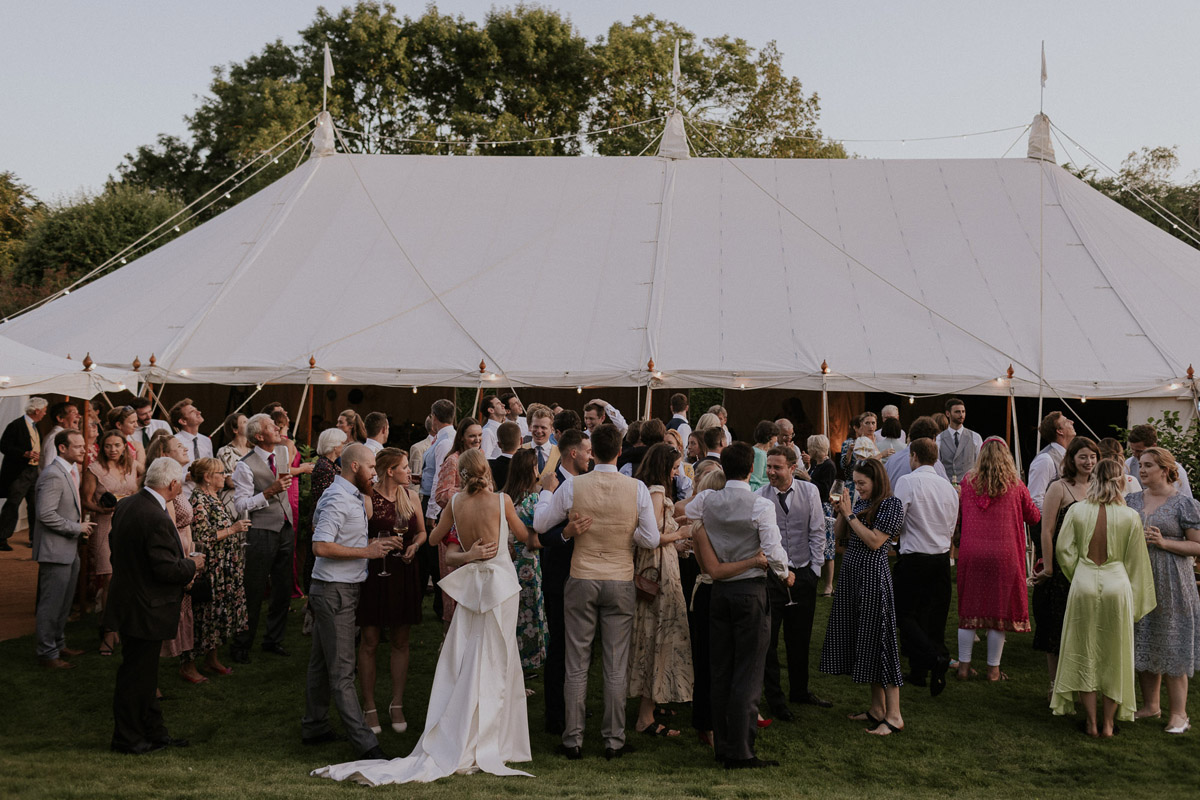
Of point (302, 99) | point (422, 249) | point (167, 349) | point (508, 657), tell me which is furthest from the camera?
point (302, 99)

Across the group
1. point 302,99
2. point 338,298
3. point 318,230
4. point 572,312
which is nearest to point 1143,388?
point 572,312

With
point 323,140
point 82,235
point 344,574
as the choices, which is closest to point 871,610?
point 344,574

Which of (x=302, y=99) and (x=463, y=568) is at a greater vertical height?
(x=302, y=99)

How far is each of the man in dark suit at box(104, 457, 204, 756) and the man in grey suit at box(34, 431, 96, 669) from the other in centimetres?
174

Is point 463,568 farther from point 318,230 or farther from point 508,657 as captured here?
point 318,230

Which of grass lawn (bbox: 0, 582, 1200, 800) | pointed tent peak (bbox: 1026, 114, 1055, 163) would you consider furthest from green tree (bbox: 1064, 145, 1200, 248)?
grass lawn (bbox: 0, 582, 1200, 800)

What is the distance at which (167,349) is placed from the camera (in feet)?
34.3

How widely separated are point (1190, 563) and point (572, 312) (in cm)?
670

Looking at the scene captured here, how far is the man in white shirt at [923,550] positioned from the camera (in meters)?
5.71

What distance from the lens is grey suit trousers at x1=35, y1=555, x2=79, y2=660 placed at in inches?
247

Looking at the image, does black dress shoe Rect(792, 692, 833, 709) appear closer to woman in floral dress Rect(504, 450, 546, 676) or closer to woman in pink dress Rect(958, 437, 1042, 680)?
woman in pink dress Rect(958, 437, 1042, 680)

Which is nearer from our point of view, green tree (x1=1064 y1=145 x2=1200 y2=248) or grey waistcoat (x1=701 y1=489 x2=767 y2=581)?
grey waistcoat (x1=701 y1=489 x2=767 y2=581)

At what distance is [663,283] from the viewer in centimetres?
1108

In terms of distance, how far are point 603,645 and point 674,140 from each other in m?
9.42
